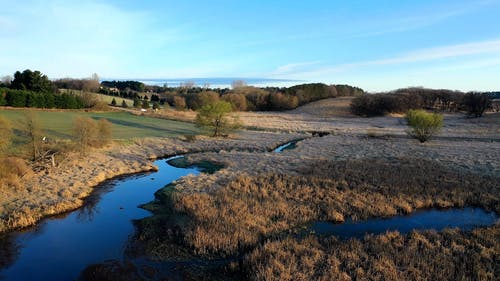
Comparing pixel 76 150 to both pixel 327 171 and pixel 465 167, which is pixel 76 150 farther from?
pixel 465 167

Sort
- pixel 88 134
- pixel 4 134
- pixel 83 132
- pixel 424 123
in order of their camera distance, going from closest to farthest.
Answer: pixel 4 134 < pixel 83 132 < pixel 88 134 < pixel 424 123

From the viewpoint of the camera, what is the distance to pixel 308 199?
19.3 meters

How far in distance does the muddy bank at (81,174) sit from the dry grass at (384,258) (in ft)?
38.6

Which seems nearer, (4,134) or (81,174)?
(4,134)

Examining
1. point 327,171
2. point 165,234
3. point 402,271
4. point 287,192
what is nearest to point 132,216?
point 165,234

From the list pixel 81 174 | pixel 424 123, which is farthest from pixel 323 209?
pixel 424 123

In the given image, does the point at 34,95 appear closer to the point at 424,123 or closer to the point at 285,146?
the point at 285,146

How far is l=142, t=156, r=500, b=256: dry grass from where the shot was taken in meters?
14.5

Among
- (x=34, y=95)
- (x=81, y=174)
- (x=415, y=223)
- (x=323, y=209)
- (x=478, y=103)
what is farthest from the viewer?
(x=478, y=103)

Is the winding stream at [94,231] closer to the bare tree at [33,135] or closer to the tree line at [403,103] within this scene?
the bare tree at [33,135]

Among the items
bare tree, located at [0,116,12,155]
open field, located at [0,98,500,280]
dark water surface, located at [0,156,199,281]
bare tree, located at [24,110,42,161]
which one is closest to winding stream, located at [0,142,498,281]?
dark water surface, located at [0,156,199,281]

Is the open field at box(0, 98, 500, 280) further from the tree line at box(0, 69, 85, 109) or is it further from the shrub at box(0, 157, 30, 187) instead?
the tree line at box(0, 69, 85, 109)

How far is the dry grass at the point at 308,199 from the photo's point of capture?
1455cm

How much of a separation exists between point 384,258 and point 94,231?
1235cm
